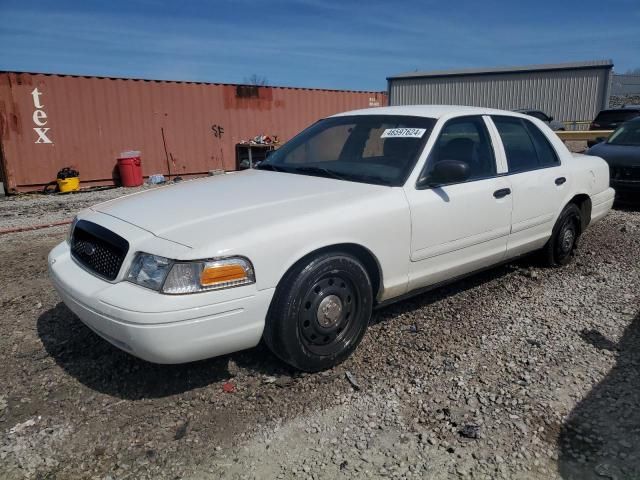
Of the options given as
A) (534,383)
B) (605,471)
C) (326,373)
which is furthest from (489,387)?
(326,373)

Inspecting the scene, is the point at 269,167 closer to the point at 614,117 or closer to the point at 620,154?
the point at 620,154

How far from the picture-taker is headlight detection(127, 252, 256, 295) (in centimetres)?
254

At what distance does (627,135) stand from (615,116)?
28.3 feet

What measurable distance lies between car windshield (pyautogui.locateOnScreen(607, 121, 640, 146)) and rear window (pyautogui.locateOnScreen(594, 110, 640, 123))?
7.98 m

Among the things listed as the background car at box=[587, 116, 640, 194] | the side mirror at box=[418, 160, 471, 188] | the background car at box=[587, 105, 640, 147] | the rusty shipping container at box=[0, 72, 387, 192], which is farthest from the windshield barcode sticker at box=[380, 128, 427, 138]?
the background car at box=[587, 105, 640, 147]

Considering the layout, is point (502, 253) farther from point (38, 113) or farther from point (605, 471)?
point (38, 113)

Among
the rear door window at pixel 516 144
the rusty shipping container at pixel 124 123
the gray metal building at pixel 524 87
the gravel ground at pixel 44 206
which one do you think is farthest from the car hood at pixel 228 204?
the gray metal building at pixel 524 87

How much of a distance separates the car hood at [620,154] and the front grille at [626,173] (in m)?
0.06

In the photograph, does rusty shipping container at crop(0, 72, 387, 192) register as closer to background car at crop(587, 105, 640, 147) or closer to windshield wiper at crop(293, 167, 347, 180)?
background car at crop(587, 105, 640, 147)

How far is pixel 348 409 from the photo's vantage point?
9.13ft

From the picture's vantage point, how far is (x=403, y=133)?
375 centimetres

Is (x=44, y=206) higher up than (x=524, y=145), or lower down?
lower down

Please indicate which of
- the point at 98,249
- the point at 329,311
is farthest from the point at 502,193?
the point at 98,249

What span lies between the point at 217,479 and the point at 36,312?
8.51ft
